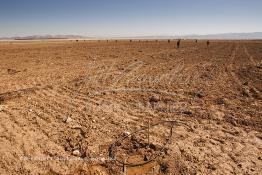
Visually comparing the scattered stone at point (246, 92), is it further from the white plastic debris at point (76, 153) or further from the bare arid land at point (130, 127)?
the white plastic debris at point (76, 153)

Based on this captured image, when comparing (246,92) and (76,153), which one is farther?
(246,92)

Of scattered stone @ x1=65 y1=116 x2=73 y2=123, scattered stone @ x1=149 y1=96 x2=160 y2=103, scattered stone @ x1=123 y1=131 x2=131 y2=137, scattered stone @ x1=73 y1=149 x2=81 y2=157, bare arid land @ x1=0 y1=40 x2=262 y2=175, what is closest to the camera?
bare arid land @ x1=0 y1=40 x2=262 y2=175

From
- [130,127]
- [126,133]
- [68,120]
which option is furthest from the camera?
[68,120]

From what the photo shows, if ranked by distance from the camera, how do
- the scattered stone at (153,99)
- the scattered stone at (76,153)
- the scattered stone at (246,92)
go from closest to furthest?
the scattered stone at (76,153), the scattered stone at (153,99), the scattered stone at (246,92)

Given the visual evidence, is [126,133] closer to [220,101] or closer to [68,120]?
[68,120]

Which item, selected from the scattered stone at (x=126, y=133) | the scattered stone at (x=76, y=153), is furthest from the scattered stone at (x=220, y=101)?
the scattered stone at (x=76, y=153)

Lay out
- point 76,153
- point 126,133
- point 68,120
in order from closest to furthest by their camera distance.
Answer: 1. point 76,153
2. point 126,133
3. point 68,120

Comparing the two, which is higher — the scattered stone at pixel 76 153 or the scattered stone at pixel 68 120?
the scattered stone at pixel 68 120

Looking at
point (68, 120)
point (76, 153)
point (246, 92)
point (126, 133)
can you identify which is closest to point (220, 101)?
point (246, 92)

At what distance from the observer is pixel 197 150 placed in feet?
20.6

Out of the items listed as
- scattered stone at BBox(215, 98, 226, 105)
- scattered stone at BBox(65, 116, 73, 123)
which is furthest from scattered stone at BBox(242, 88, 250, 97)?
scattered stone at BBox(65, 116, 73, 123)

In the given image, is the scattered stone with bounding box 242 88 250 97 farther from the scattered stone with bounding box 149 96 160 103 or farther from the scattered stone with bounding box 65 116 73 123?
the scattered stone with bounding box 65 116 73 123

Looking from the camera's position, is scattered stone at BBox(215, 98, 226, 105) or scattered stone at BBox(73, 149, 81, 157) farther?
scattered stone at BBox(215, 98, 226, 105)

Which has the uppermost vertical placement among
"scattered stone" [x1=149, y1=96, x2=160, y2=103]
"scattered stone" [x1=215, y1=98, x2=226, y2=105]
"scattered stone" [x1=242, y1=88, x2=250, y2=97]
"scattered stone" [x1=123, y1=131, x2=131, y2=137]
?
"scattered stone" [x1=149, y1=96, x2=160, y2=103]
